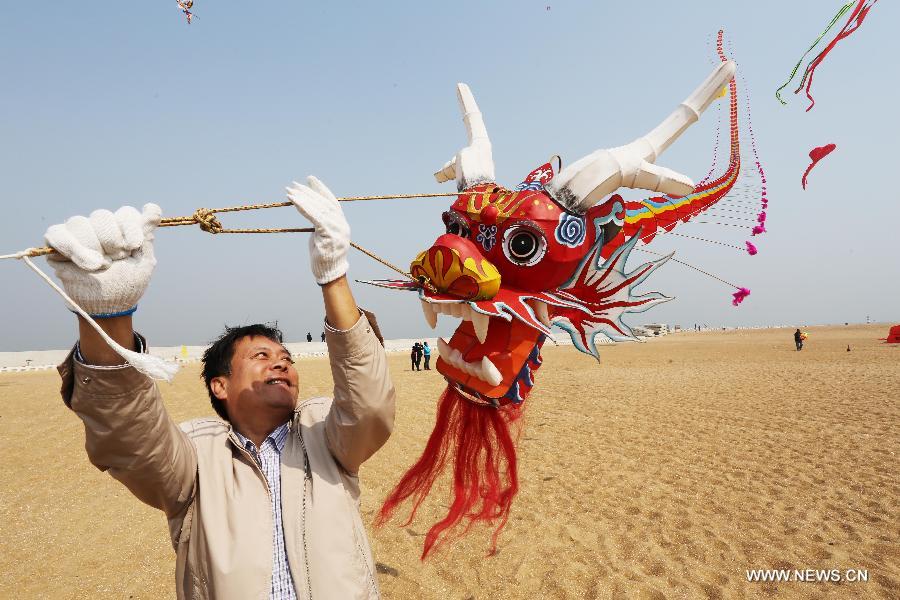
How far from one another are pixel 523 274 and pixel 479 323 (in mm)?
391

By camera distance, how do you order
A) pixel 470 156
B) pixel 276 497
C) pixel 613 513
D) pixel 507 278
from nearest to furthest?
pixel 276 497
pixel 507 278
pixel 470 156
pixel 613 513

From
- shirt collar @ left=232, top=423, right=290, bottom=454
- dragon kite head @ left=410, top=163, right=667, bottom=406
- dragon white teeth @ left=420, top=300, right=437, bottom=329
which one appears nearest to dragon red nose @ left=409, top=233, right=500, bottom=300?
dragon kite head @ left=410, top=163, right=667, bottom=406

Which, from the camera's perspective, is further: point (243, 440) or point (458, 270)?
Result: point (458, 270)

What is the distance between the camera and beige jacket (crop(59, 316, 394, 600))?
4.69 ft

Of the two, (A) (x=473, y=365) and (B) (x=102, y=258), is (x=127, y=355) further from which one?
(A) (x=473, y=365)

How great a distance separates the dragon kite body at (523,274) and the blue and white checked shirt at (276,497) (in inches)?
38.4

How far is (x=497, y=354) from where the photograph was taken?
8.50 feet

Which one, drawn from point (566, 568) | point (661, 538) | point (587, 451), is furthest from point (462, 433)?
point (587, 451)

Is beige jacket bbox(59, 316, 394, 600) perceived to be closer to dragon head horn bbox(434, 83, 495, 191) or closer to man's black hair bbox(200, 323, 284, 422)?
man's black hair bbox(200, 323, 284, 422)

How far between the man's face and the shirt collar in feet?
0.17

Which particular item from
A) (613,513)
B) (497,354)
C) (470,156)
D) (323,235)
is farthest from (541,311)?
(613,513)

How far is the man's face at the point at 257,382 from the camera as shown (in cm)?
194

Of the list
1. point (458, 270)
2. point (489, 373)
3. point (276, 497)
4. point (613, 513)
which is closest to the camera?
point (276, 497)

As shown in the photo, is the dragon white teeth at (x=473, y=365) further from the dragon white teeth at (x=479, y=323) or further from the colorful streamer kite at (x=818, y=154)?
the colorful streamer kite at (x=818, y=154)
